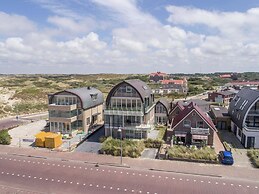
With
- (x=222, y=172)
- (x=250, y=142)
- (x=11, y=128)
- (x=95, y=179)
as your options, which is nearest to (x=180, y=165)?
(x=222, y=172)

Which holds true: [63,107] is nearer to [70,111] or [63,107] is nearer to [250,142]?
[70,111]

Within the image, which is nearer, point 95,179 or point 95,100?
point 95,179

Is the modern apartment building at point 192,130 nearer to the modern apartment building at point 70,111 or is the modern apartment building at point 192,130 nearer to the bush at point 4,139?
the modern apartment building at point 70,111

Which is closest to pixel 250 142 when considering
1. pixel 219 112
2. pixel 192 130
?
pixel 192 130

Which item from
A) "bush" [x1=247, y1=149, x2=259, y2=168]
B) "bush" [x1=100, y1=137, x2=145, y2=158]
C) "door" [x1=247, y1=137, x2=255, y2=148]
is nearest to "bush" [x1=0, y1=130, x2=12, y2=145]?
"bush" [x1=100, y1=137, x2=145, y2=158]

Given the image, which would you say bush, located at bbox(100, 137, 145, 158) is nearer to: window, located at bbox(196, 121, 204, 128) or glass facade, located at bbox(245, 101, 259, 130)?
window, located at bbox(196, 121, 204, 128)

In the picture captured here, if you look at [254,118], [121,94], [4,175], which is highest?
[121,94]

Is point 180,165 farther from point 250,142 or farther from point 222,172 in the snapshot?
point 250,142
